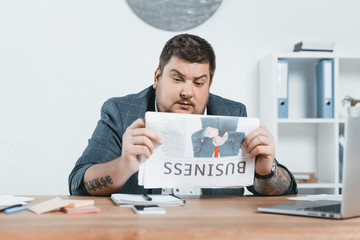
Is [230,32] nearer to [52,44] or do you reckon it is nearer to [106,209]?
[52,44]

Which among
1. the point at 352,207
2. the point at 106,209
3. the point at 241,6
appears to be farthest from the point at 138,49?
the point at 352,207

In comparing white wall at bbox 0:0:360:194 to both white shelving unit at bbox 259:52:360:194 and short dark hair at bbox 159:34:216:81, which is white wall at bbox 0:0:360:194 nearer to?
white shelving unit at bbox 259:52:360:194

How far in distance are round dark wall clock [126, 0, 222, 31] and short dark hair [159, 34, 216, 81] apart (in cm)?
89

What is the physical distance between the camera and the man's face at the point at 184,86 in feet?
5.48

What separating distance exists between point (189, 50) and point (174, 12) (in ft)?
3.26

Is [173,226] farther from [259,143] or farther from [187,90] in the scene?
[187,90]

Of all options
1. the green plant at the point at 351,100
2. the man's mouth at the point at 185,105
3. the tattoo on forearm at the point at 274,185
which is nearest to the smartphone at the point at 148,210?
the tattoo on forearm at the point at 274,185

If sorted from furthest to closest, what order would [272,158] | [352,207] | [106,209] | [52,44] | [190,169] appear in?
[52,44]
[272,158]
[190,169]
[106,209]
[352,207]

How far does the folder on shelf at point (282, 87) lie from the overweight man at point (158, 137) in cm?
71

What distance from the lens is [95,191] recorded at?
4.48 feet

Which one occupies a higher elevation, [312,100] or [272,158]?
[312,100]

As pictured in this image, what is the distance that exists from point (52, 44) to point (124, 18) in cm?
46

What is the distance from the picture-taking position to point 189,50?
1.68m

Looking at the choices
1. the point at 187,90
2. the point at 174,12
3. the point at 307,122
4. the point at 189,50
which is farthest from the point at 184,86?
the point at 307,122
